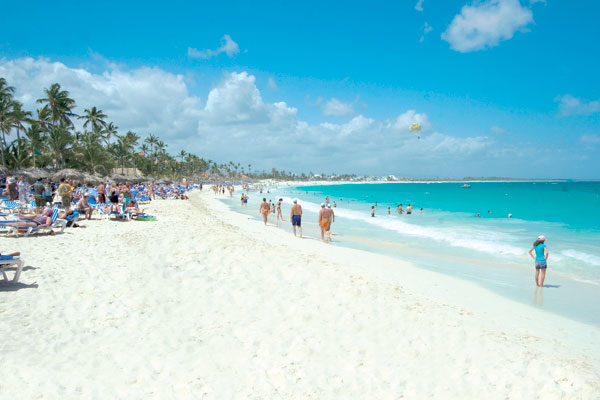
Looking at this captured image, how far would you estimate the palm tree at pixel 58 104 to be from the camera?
3747 cm

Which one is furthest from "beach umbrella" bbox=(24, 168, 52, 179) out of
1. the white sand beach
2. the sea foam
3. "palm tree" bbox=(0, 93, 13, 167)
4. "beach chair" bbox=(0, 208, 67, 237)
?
the sea foam

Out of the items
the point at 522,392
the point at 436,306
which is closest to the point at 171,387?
the point at 522,392

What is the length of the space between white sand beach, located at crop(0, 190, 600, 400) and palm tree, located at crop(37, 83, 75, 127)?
1548 inches

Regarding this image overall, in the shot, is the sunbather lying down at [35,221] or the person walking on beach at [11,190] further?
the person walking on beach at [11,190]

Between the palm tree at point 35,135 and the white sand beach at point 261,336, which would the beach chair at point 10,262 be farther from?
the palm tree at point 35,135

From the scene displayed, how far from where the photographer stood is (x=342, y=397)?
330 centimetres

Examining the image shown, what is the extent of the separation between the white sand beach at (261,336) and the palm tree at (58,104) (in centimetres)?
3931

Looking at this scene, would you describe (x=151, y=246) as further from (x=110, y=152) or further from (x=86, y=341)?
(x=110, y=152)

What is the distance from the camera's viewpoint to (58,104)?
3841cm

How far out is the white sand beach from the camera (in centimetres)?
334

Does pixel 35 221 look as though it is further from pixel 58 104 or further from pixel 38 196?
pixel 58 104

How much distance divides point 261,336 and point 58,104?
45197 mm

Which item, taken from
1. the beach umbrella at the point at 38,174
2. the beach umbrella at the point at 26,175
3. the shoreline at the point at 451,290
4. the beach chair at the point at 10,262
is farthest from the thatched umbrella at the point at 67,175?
the shoreline at the point at 451,290

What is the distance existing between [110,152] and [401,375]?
191 ft
